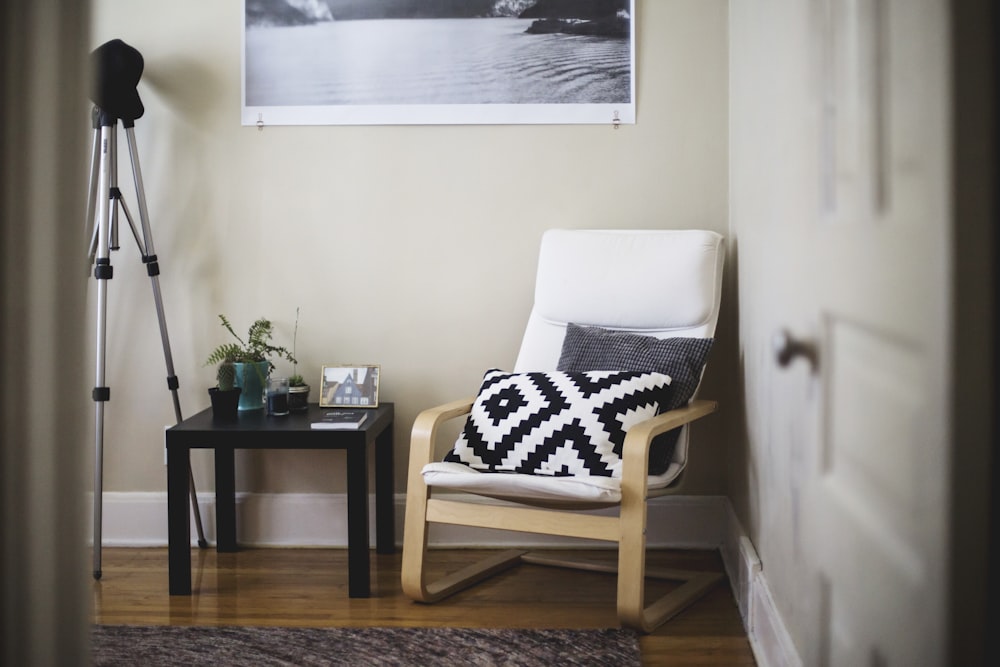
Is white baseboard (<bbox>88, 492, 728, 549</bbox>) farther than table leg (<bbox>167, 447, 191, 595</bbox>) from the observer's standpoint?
Yes

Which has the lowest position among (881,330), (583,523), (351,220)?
(583,523)

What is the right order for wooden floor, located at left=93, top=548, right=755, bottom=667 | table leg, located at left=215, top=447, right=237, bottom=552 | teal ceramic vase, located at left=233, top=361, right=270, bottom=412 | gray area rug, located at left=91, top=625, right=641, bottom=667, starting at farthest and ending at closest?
table leg, located at left=215, top=447, right=237, bottom=552 < teal ceramic vase, located at left=233, top=361, right=270, bottom=412 < wooden floor, located at left=93, top=548, right=755, bottom=667 < gray area rug, located at left=91, top=625, right=641, bottom=667

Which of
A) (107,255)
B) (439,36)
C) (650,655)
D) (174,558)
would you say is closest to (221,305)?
(107,255)

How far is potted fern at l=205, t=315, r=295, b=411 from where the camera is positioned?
2.55 m

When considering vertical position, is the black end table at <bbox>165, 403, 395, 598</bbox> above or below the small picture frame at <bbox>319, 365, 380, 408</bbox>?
below

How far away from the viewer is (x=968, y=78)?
71 centimetres

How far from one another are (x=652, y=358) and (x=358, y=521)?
3.05ft

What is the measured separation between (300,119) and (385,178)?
0.34 meters

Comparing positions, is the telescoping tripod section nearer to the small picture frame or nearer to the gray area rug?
the small picture frame

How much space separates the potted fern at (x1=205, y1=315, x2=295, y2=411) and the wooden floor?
52 cm

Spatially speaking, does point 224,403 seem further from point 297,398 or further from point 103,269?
point 103,269

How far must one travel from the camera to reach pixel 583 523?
1.97 metres

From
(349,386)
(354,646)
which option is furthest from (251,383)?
(354,646)

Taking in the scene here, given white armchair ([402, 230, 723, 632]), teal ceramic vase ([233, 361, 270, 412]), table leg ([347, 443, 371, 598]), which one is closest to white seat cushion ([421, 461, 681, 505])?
white armchair ([402, 230, 723, 632])
